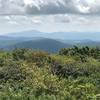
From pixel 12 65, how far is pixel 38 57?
5.39 m

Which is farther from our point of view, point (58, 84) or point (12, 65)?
point (12, 65)

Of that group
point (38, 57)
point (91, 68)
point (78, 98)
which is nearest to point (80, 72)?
point (91, 68)

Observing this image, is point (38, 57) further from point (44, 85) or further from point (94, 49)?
point (94, 49)

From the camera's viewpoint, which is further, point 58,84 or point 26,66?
point 26,66

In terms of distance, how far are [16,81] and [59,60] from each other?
313 inches

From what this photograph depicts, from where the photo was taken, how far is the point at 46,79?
68.8 feet

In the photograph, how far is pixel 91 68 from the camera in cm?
2828

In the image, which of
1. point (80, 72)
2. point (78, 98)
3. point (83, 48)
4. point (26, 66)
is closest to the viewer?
point (78, 98)

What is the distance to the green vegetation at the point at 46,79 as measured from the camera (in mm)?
18906

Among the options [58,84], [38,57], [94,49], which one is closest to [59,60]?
[38,57]

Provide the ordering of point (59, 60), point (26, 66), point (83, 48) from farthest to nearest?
point (83, 48)
point (59, 60)
point (26, 66)

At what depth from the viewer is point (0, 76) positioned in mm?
23422

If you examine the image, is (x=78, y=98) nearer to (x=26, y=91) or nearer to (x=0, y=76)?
(x=26, y=91)

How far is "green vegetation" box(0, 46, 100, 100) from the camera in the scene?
18906 mm
